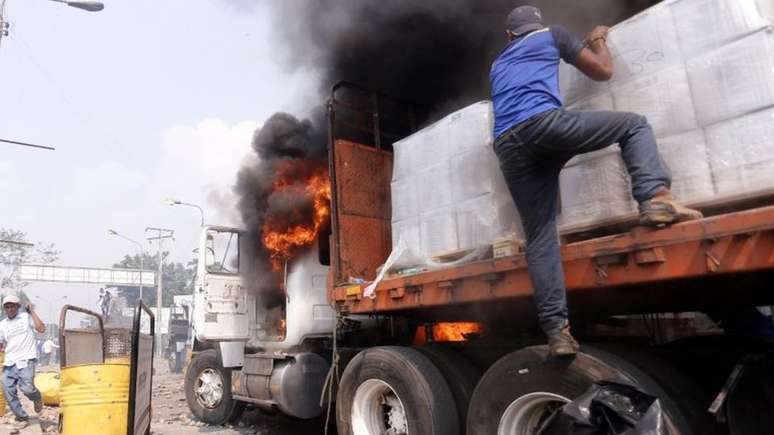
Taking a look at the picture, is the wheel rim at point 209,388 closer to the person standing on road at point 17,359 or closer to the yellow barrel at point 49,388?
the yellow barrel at point 49,388

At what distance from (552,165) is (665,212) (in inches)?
28.4

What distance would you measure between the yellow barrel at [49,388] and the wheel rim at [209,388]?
88.8 inches

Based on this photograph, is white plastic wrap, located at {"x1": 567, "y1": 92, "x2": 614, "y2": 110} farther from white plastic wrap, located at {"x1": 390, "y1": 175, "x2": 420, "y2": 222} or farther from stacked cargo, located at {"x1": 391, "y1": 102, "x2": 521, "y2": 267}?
white plastic wrap, located at {"x1": 390, "y1": 175, "x2": 420, "y2": 222}

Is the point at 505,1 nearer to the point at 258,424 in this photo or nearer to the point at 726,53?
the point at 726,53

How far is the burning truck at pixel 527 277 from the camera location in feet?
8.01

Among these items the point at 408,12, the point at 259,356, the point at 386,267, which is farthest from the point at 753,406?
the point at 408,12

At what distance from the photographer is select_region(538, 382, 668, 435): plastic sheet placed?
7.22 feet

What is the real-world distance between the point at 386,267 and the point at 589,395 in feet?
7.14

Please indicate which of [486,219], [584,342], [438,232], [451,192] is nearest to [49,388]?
[438,232]

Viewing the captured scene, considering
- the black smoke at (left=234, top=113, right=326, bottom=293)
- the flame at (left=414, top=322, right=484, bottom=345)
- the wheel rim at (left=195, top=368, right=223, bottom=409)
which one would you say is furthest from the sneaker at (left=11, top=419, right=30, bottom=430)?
the flame at (left=414, top=322, right=484, bottom=345)

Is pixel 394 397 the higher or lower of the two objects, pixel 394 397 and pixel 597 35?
the lower

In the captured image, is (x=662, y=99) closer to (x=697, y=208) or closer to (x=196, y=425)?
(x=697, y=208)

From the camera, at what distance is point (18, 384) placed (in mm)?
8055

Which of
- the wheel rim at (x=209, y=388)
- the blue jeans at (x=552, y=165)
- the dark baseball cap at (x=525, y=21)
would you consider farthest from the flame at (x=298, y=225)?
the blue jeans at (x=552, y=165)
